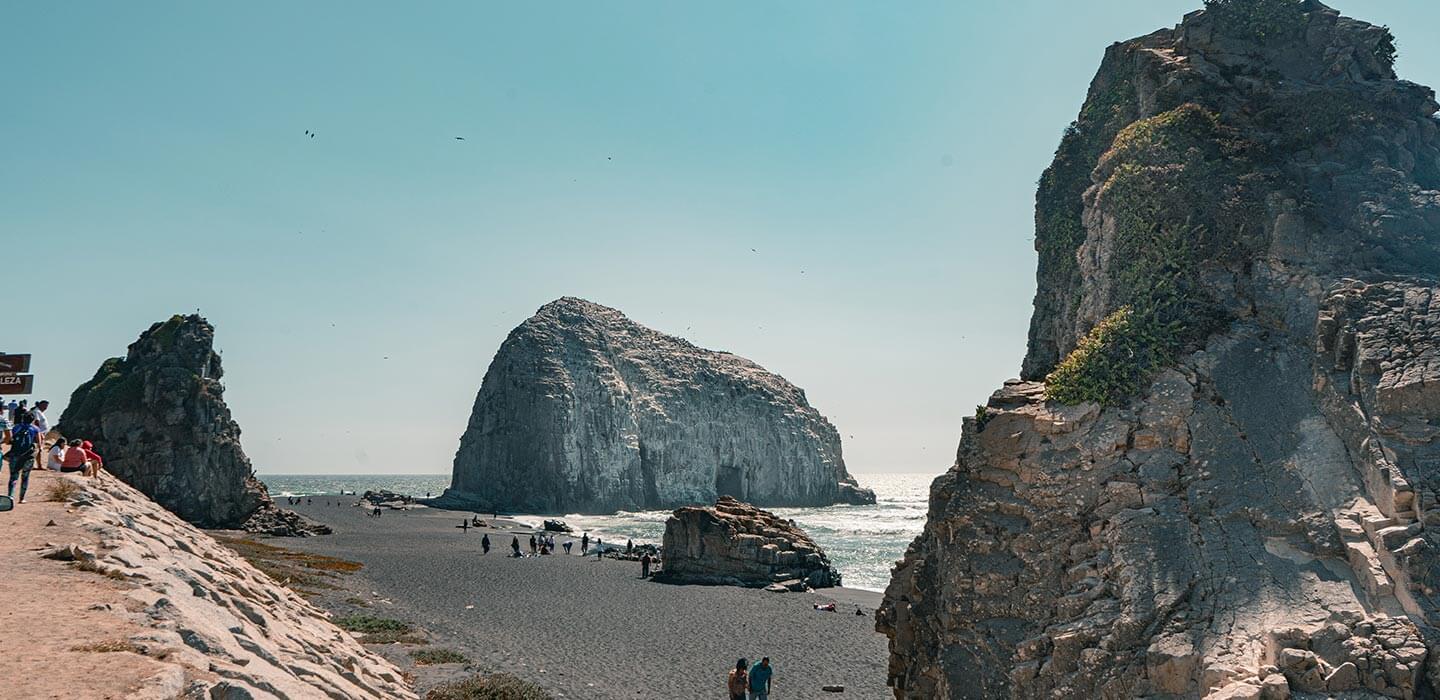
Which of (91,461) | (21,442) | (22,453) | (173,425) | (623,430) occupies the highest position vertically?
(623,430)

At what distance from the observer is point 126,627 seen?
30.0ft

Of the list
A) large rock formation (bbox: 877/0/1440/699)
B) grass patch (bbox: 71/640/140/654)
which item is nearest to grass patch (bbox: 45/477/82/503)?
grass patch (bbox: 71/640/140/654)

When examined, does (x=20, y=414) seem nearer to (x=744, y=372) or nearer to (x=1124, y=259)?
(x=1124, y=259)

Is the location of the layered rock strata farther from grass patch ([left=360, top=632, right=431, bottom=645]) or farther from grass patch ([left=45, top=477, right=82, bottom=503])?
grass patch ([left=360, top=632, right=431, bottom=645])

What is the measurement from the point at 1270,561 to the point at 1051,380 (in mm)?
5148

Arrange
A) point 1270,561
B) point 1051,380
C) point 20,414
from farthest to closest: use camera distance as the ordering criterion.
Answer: point 20,414 < point 1051,380 < point 1270,561

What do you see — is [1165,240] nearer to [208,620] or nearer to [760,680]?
[760,680]

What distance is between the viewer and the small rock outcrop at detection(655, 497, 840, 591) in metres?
45.9

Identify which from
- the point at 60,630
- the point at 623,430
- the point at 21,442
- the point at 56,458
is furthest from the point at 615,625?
the point at 623,430

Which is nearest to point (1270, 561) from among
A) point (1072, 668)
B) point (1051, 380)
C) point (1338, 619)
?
point (1338, 619)

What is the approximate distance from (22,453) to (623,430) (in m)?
106

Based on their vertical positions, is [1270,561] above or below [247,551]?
above

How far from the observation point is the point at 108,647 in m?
8.48

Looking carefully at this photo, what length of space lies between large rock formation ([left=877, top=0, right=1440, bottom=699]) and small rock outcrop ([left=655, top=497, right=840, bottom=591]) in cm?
2688
